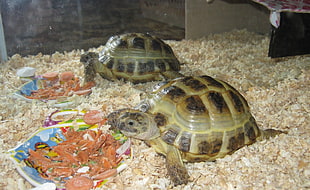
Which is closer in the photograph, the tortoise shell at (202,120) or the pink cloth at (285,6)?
the tortoise shell at (202,120)

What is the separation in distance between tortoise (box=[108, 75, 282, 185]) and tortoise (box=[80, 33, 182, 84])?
1305mm

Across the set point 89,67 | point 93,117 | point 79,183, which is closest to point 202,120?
point 79,183

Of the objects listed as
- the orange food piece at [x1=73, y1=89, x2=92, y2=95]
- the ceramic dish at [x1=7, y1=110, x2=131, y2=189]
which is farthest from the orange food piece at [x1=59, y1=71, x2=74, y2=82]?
the ceramic dish at [x1=7, y1=110, x2=131, y2=189]

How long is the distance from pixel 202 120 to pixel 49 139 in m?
1.13

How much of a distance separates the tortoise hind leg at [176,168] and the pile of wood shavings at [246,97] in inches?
1.9

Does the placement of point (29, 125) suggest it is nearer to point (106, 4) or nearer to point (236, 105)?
point (236, 105)

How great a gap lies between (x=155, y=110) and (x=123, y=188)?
0.57m

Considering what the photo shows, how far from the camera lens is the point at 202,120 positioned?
6.45ft

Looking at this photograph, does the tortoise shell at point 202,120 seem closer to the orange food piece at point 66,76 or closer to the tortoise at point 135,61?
the tortoise at point 135,61

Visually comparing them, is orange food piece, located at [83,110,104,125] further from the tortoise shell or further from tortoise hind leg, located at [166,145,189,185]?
tortoise hind leg, located at [166,145,189,185]

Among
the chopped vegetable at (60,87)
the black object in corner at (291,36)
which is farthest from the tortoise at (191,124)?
the black object in corner at (291,36)

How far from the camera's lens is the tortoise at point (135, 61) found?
3393mm

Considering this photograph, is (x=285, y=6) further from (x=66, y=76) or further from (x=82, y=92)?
(x=66, y=76)

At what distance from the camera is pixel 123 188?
1.81 m
